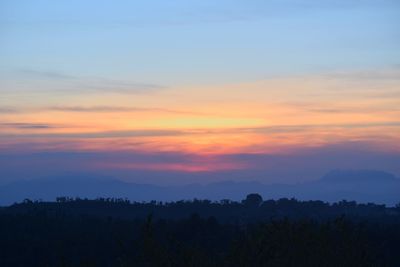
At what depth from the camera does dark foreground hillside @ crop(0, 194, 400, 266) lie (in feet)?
47.2

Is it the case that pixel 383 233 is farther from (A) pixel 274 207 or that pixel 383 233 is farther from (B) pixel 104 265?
(A) pixel 274 207

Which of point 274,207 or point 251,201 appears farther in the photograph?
point 251,201

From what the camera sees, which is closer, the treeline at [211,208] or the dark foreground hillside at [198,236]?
the dark foreground hillside at [198,236]

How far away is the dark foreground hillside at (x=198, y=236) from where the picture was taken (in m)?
14.4

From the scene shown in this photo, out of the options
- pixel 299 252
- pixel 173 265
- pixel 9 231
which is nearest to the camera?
pixel 173 265

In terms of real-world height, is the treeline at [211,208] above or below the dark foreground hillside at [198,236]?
above

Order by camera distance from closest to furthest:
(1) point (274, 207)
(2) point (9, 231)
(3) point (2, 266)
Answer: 1. (3) point (2, 266)
2. (2) point (9, 231)
3. (1) point (274, 207)

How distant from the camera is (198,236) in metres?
36.0

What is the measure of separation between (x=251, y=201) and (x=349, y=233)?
5387 centimetres

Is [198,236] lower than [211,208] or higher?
lower

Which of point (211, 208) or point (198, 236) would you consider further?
point (211, 208)

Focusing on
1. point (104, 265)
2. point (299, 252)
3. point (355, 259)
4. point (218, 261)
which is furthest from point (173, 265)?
point (104, 265)

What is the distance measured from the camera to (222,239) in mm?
34594

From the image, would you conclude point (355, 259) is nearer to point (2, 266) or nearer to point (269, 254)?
point (269, 254)
